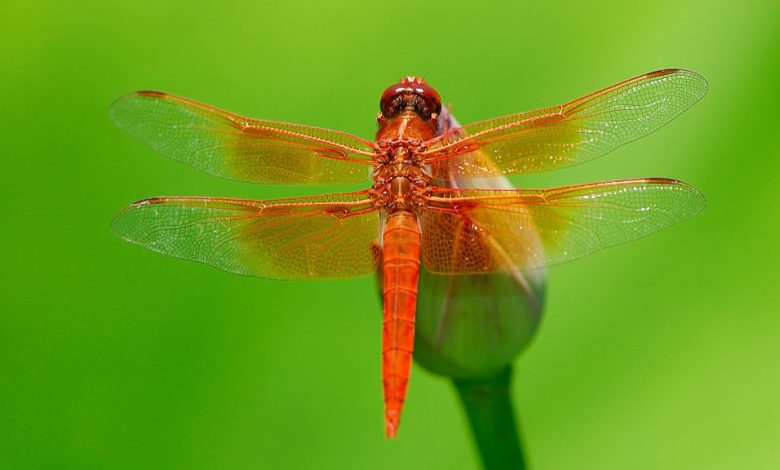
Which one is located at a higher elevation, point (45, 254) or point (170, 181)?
point (170, 181)

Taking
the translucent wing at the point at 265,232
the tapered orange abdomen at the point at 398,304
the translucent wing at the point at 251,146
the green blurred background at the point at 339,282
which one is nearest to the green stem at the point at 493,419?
the green blurred background at the point at 339,282

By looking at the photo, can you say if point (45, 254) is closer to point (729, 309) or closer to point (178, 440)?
point (178, 440)

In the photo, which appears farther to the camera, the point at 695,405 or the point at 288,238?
the point at 288,238

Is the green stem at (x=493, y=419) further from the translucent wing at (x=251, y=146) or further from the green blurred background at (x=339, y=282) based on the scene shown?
the translucent wing at (x=251, y=146)

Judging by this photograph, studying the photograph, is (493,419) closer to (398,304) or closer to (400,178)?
(398,304)

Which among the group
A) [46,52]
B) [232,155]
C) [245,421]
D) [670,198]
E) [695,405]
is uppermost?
[46,52]

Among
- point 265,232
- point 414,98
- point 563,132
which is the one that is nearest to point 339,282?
point 265,232

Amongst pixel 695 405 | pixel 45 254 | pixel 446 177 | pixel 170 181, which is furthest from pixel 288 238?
pixel 695 405
